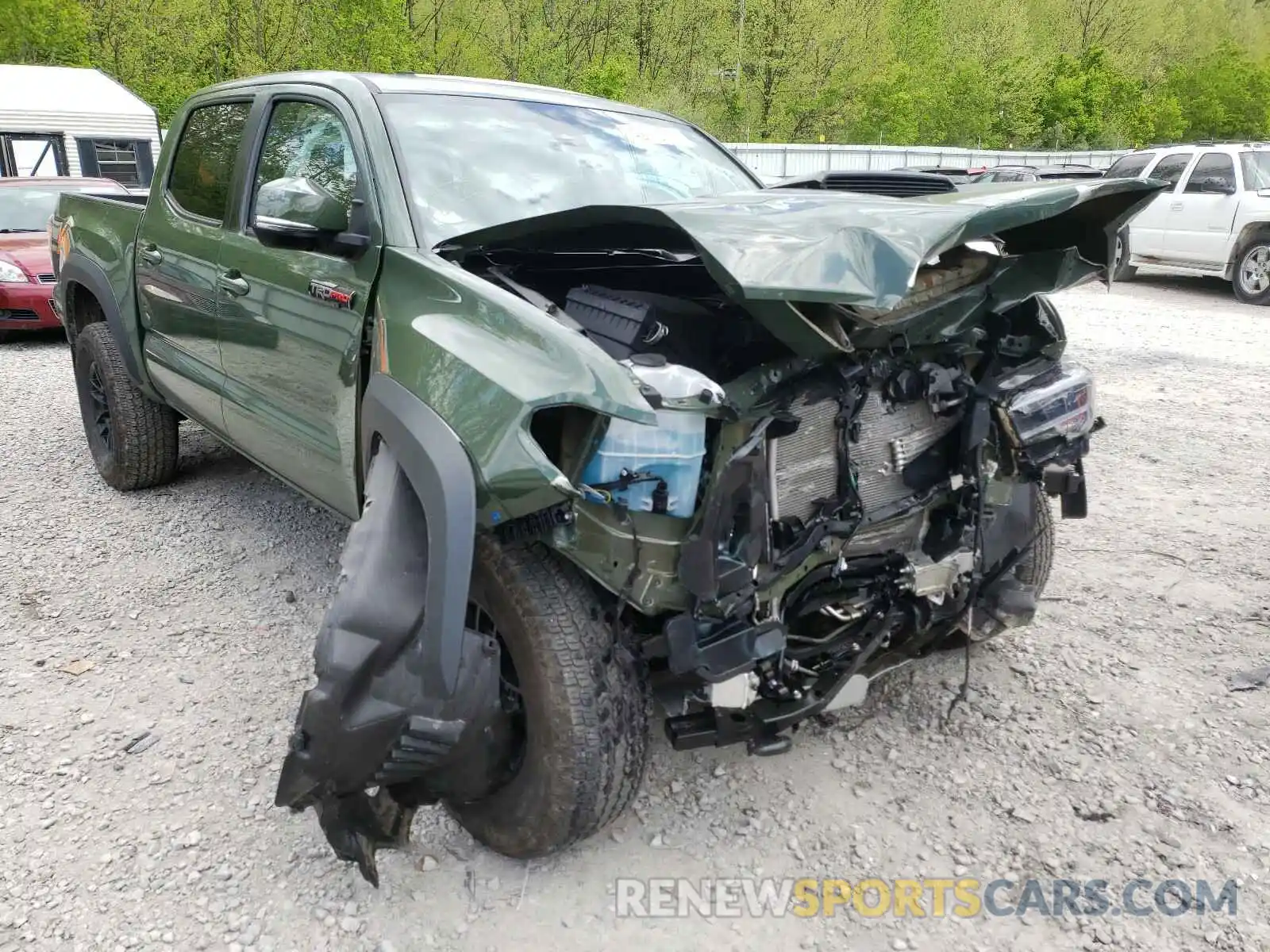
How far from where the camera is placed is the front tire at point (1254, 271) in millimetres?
11016

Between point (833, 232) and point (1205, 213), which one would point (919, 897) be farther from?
point (1205, 213)

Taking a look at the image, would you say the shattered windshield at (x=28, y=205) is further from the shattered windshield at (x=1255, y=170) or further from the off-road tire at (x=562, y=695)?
the shattered windshield at (x=1255, y=170)

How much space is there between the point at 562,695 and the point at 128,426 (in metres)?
3.44

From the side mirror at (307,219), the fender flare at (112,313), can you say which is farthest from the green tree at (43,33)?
the side mirror at (307,219)

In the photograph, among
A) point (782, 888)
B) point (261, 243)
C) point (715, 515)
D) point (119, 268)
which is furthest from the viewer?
point (119, 268)

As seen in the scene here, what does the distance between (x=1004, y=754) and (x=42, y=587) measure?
3.60m

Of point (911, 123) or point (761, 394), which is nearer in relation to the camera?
point (761, 394)

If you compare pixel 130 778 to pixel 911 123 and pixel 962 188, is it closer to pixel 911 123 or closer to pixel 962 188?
pixel 962 188

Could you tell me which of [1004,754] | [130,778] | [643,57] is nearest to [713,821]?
[1004,754]

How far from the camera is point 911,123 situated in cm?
3884

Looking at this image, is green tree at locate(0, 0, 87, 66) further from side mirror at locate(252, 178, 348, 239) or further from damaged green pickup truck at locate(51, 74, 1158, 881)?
side mirror at locate(252, 178, 348, 239)

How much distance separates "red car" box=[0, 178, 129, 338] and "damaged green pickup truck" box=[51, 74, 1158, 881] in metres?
6.46

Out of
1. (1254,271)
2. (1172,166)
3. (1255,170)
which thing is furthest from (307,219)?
(1172,166)

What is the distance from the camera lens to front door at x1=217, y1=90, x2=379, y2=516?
→ 109 inches
